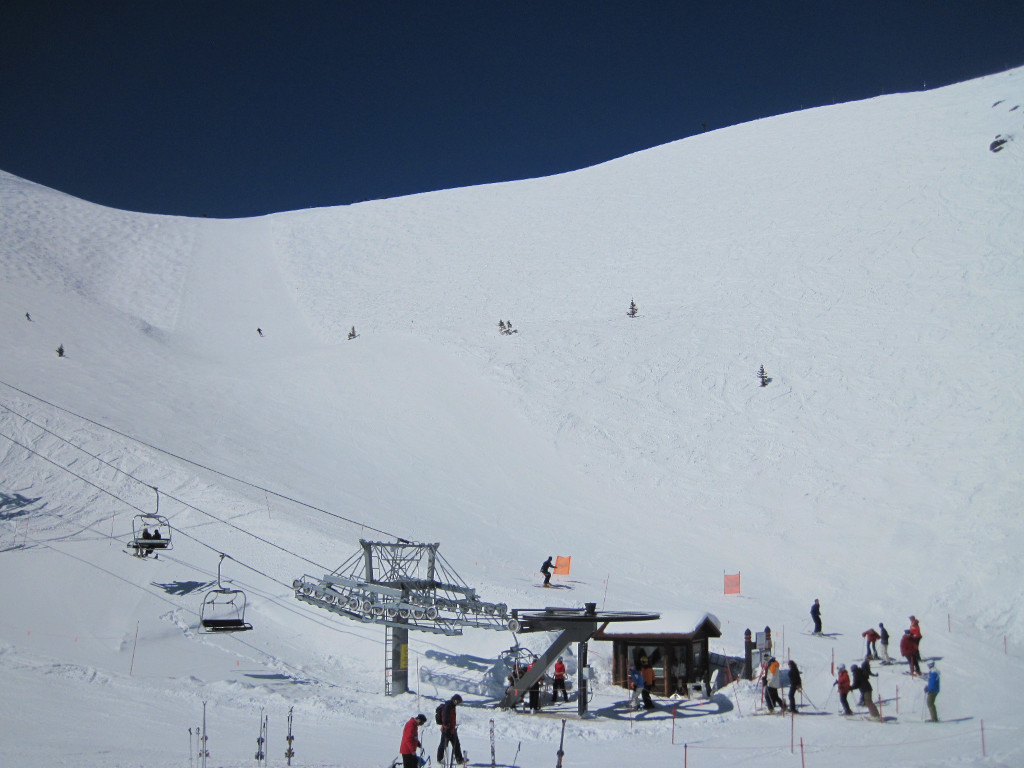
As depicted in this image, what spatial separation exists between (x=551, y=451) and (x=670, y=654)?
1578 cm

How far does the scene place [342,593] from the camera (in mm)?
18828

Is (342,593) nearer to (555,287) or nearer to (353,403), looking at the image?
(353,403)

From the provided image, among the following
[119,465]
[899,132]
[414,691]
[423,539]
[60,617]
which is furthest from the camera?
[899,132]

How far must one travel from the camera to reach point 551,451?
33.5 m

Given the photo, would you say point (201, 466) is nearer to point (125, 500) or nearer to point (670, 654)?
point (125, 500)

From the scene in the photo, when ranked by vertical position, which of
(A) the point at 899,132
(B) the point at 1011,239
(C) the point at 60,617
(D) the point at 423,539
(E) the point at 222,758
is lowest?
(E) the point at 222,758

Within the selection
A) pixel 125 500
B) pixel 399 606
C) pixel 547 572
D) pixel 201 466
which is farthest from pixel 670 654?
pixel 201 466

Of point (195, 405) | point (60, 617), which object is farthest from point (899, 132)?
point (60, 617)

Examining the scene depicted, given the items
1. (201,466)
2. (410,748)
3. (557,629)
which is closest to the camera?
(410,748)

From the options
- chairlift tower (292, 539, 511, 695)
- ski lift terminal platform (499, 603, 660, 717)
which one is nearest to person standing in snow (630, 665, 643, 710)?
ski lift terminal platform (499, 603, 660, 717)

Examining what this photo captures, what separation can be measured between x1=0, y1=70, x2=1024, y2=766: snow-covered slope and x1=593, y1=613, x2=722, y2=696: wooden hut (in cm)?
78

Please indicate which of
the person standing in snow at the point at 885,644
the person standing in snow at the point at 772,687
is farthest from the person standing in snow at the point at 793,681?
the person standing in snow at the point at 885,644

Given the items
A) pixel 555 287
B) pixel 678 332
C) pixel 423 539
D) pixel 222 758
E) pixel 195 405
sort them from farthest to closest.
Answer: pixel 555 287
pixel 678 332
pixel 195 405
pixel 423 539
pixel 222 758

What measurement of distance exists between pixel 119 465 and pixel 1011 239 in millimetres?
37857
